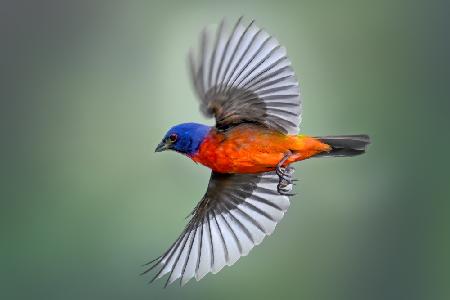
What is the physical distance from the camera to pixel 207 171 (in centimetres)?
444

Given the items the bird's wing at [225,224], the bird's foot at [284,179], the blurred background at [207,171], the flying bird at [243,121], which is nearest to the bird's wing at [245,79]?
the flying bird at [243,121]

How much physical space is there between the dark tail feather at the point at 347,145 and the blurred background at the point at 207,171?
2.02 m

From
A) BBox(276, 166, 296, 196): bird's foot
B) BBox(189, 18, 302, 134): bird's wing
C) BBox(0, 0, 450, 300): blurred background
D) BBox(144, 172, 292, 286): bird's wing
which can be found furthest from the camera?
BBox(0, 0, 450, 300): blurred background

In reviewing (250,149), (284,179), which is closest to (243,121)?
(250,149)

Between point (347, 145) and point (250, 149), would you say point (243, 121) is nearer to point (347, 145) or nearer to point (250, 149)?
point (250, 149)

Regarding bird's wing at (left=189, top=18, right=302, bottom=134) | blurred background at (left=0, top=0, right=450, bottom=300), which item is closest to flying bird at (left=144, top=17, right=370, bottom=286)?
bird's wing at (left=189, top=18, right=302, bottom=134)

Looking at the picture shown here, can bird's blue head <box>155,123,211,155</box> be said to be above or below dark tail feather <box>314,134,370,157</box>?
above

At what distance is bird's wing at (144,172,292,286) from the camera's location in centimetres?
238

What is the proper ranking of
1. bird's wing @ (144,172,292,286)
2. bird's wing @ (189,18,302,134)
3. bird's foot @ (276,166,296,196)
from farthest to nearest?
bird's wing @ (144,172,292,286) < bird's foot @ (276,166,296,196) < bird's wing @ (189,18,302,134)

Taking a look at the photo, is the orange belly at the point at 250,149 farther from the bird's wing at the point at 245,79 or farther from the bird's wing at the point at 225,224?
the bird's wing at the point at 225,224

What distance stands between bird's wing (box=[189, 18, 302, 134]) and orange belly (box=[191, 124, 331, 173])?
31 mm

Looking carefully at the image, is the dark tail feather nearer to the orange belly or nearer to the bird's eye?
the orange belly

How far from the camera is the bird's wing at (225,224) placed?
7.81 feet

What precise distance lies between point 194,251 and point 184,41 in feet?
8.37
